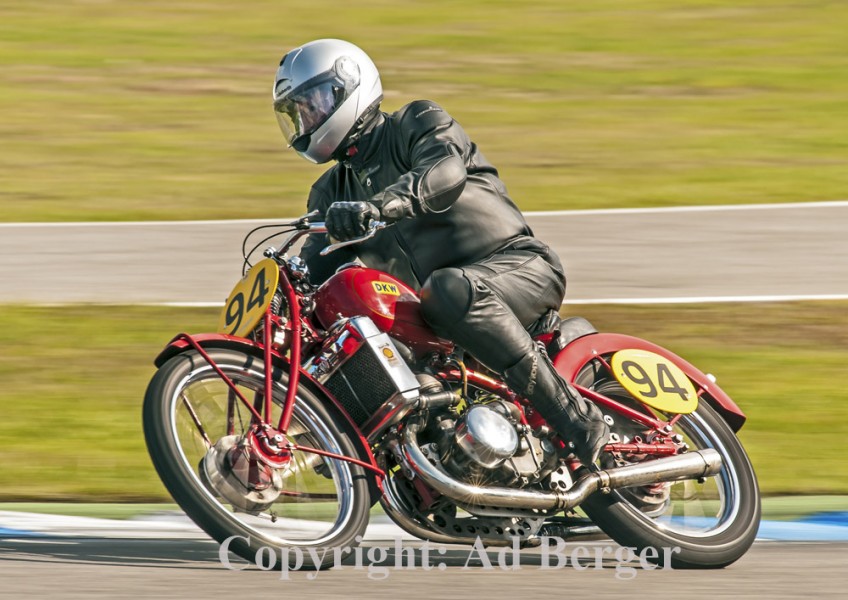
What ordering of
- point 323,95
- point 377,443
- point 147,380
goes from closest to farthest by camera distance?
point 377,443 < point 323,95 < point 147,380

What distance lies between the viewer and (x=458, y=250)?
5.38 m

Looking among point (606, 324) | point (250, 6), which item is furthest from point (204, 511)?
point (250, 6)

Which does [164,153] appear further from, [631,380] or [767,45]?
[631,380]

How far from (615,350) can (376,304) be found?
1.03 meters

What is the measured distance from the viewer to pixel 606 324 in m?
8.66

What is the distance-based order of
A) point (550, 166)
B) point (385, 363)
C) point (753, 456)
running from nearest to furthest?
1. point (385, 363)
2. point (753, 456)
3. point (550, 166)

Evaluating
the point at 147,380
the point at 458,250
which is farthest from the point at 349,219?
the point at 147,380

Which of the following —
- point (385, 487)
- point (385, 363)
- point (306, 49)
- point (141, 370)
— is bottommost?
point (141, 370)

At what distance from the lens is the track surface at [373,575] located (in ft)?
15.1

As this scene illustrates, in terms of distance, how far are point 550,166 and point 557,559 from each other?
8005 mm

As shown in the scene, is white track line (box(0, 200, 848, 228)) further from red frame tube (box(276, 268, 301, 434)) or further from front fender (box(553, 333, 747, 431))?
red frame tube (box(276, 268, 301, 434))

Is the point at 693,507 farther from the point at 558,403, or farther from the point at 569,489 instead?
the point at 558,403

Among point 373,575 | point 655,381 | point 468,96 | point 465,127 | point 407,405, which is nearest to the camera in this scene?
point 373,575

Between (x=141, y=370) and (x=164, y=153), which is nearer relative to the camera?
(x=141, y=370)
